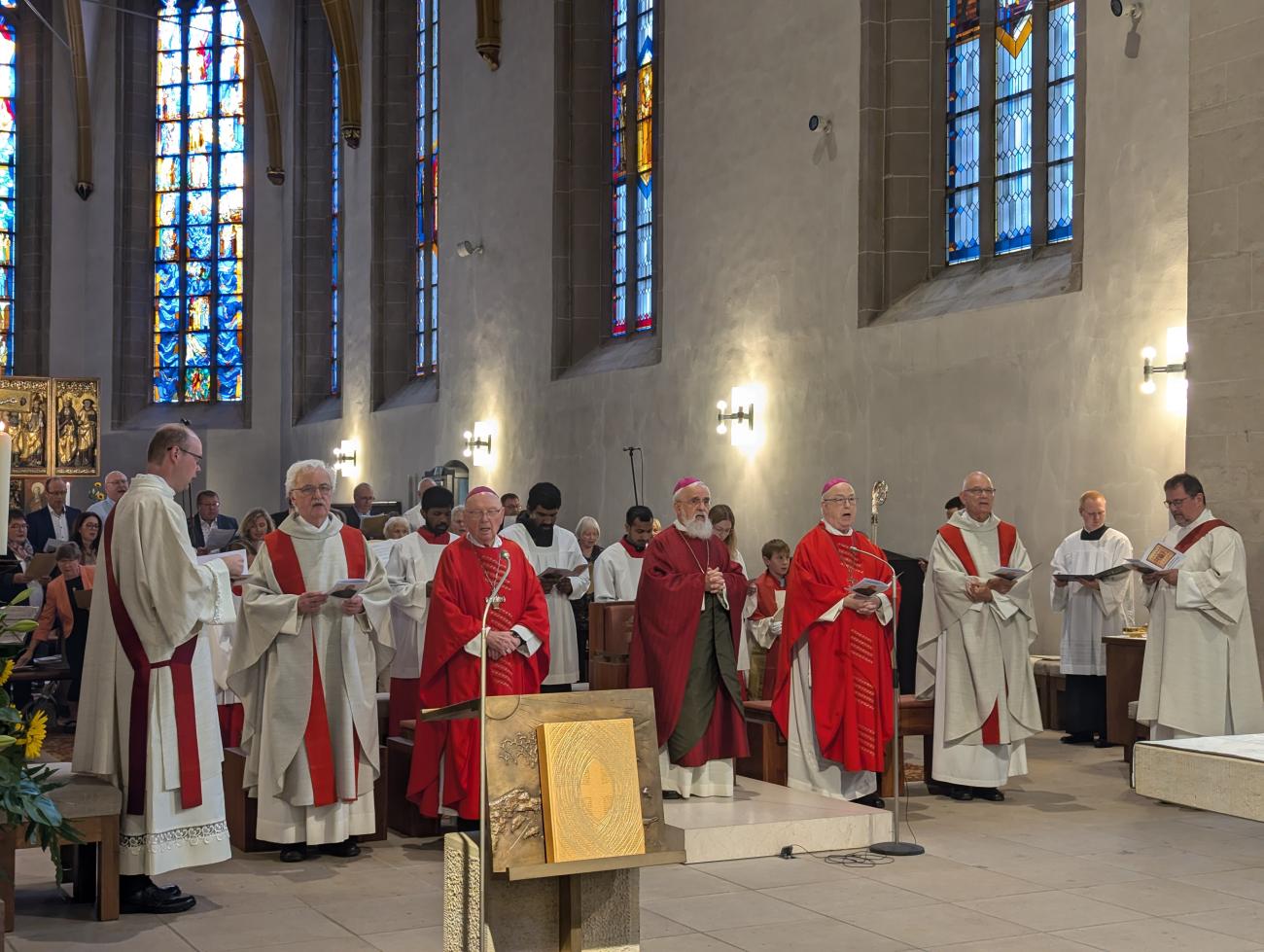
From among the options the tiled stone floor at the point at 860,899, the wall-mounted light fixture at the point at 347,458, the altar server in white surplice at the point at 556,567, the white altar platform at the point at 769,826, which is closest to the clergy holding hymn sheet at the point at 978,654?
the tiled stone floor at the point at 860,899

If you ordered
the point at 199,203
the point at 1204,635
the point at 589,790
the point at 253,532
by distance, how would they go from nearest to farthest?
the point at 589,790
the point at 1204,635
the point at 253,532
the point at 199,203

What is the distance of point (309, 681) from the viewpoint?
7480mm

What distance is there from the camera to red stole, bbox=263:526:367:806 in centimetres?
740

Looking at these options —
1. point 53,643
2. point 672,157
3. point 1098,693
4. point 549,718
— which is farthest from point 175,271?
point 549,718

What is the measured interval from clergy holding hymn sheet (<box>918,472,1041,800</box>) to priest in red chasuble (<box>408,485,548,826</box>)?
99.0 inches

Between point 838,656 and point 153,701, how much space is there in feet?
12.1

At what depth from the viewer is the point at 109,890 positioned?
6.22m

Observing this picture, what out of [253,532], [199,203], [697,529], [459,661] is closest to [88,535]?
[253,532]

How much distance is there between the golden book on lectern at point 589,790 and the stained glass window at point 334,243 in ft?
67.9

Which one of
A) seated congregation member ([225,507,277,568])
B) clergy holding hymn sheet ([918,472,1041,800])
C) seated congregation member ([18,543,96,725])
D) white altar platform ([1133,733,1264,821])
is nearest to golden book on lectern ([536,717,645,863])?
white altar platform ([1133,733,1264,821])

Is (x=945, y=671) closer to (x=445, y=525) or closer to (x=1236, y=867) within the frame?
(x=1236, y=867)

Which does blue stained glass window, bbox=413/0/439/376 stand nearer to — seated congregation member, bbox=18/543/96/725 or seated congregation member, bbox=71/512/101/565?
seated congregation member, bbox=71/512/101/565

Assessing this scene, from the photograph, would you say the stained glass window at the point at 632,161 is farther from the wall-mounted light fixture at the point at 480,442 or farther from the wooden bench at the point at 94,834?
the wooden bench at the point at 94,834

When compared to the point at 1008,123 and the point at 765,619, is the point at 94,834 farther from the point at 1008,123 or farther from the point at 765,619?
the point at 1008,123
